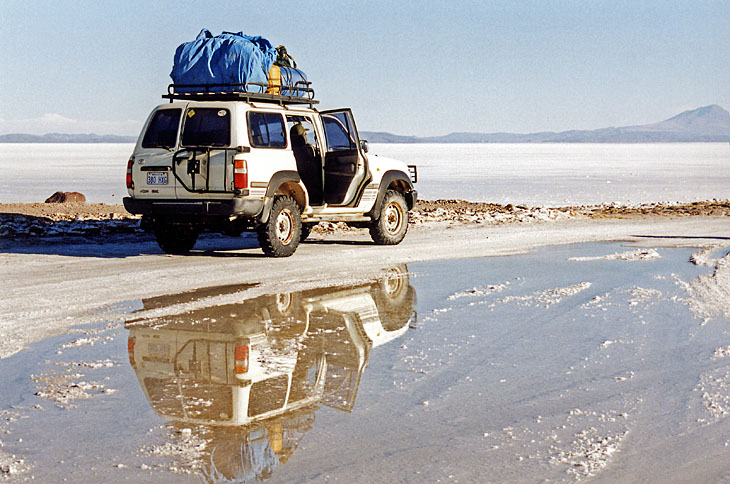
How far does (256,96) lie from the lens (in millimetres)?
12594

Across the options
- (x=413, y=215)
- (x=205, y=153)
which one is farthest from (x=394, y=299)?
(x=413, y=215)

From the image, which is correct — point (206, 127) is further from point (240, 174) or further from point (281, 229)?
point (281, 229)

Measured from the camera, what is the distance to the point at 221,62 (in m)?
13.9

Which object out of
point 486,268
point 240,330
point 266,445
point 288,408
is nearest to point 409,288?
point 486,268

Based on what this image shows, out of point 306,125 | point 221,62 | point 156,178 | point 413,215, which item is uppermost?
point 221,62

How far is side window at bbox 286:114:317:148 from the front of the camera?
13242mm

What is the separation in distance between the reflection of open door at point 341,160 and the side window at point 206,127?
2102 millimetres

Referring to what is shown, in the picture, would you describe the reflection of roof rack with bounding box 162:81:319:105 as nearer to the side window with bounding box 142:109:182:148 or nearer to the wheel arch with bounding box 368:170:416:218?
the side window with bounding box 142:109:182:148

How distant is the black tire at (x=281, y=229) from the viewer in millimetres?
12672

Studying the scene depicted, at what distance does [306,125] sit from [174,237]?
8.31 ft

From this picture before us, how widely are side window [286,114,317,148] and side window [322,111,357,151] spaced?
33cm

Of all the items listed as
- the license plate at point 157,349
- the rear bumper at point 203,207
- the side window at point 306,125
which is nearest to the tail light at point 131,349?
the license plate at point 157,349

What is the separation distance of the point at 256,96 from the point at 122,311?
188 inches

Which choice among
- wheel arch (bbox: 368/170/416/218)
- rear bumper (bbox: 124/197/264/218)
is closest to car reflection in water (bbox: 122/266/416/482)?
rear bumper (bbox: 124/197/264/218)
